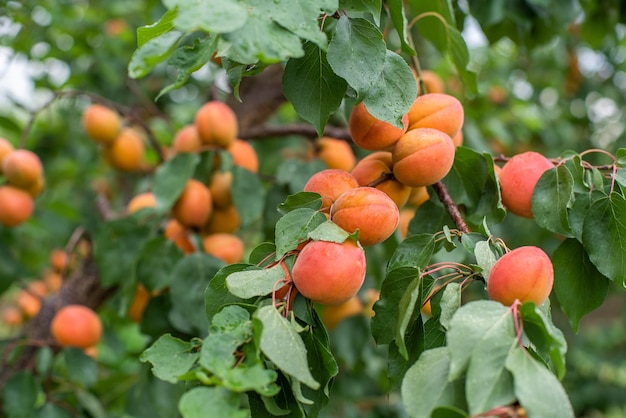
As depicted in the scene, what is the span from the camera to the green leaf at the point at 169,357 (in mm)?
524

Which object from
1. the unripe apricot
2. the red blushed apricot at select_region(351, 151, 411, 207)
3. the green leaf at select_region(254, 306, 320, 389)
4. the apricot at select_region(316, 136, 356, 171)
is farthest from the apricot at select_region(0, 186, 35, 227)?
the green leaf at select_region(254, 306, 320, 389)

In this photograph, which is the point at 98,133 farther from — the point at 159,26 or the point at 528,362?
the point at 528,362

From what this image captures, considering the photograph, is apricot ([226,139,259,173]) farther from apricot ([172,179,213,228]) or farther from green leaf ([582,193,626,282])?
green leaf ([582,193,626,282])

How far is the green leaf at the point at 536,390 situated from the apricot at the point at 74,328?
41.1 inches

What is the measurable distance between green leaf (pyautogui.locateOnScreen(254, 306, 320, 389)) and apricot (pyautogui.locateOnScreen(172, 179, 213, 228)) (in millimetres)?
696

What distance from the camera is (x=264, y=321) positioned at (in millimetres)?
532

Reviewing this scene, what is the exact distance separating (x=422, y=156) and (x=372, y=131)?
0.20 feet

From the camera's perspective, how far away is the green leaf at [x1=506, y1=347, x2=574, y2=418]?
451mm

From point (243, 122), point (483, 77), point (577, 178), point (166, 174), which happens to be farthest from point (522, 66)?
point (577, 178)

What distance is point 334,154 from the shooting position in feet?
4.28

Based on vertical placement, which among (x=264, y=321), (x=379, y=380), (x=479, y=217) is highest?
(x=264, y=321)

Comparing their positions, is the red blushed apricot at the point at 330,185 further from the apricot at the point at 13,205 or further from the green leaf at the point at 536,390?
the apricot at the point at 13,205

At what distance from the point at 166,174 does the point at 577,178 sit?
0.72 metres

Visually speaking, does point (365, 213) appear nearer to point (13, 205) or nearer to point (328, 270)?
point (328, 270)
